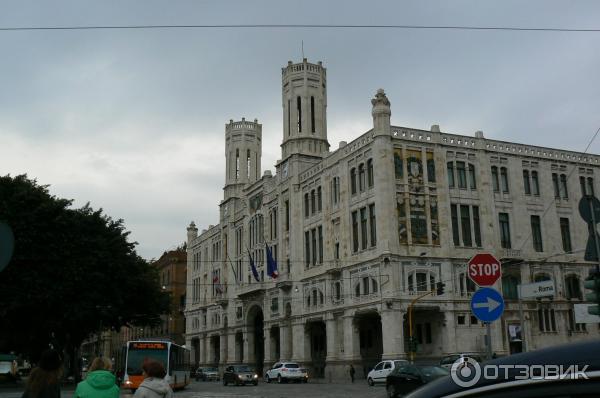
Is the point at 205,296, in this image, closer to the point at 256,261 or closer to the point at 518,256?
the point at 256,261

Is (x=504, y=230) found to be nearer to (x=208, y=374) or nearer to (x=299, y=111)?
(x=299, y=111)

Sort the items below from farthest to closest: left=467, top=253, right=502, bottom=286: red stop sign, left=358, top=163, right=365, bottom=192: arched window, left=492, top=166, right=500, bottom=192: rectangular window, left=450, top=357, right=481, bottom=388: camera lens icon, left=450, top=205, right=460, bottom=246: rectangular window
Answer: left=492, top=166, right=500, bottom=192: rectangular window
left=358, top=163, right=365, bottom=192: arched window
left=450, top=205, right=460, bottom=246: rectangular window
left=467, top=253, right=502, bottom=286: red stop sign
left=450, top=357, right=481, bottom=388: camera lens icon

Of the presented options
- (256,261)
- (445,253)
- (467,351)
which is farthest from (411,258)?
(256,261)

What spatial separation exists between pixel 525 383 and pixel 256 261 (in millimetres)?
58818

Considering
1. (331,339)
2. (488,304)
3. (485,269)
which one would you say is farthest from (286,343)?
(488,304)

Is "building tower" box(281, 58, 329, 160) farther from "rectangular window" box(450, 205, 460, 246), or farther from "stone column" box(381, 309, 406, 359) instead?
"stone column" box(381, 309, 406, 359)

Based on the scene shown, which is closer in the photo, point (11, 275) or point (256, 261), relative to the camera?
point (11, 275)

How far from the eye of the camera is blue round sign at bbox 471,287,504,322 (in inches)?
364

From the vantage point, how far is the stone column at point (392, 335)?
131ft

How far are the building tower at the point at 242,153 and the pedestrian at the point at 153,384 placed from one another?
65.2 m

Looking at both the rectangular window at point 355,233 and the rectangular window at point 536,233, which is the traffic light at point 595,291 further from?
the rectangular window at point 536,233

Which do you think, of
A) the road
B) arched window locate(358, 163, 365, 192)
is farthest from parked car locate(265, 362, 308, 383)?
arched window locate(358, 163, 365, 192)

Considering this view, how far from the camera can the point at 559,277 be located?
1850 inches

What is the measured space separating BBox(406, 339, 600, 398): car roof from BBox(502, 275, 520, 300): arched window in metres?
44.9
